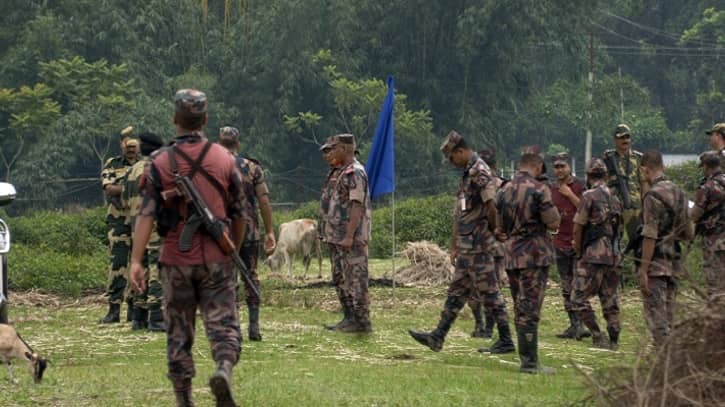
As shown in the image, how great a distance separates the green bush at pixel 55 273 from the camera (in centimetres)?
2039

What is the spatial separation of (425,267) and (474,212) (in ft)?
32.8

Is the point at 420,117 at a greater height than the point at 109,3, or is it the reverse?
the point at 109,3

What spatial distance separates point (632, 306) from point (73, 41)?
3509 cm

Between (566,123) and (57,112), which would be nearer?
(57,112)

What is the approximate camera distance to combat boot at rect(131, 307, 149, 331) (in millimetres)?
14930

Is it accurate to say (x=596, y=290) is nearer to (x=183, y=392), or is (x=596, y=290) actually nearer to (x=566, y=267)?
(x=566, y=267)

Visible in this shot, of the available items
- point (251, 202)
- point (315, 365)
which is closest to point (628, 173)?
point (251, 202)

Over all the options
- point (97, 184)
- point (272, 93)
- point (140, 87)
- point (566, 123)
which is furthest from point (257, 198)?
point (566, 123)

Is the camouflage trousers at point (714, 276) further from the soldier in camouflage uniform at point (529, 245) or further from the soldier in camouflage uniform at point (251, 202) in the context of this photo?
the soldier in camouflage uniform at point (251, 202)

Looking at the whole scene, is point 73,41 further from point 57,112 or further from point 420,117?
point 420,117

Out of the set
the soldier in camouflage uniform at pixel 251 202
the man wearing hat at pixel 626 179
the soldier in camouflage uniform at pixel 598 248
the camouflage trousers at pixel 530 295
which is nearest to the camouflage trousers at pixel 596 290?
the soldier in camouflage uniform at pixel 598 248

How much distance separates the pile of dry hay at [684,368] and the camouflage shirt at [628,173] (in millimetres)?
7922

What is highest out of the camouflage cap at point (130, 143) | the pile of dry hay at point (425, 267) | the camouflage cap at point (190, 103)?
the camouflage cap at point (130, 143)

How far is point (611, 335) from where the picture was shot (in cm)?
1378
